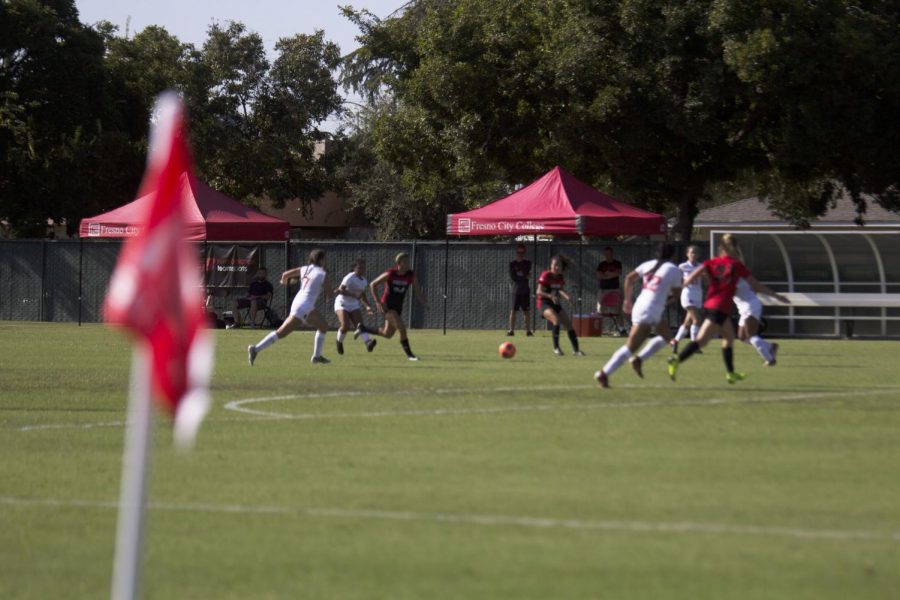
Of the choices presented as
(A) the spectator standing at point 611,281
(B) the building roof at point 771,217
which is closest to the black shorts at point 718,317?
(A) the spectator standing at point 611,281

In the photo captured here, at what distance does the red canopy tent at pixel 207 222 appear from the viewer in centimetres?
3659

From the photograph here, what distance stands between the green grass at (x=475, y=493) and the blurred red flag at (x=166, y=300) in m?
2.29

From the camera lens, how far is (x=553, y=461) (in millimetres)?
10945

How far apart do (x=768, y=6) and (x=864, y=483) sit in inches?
1067

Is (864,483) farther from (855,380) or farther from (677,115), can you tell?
(677,115)

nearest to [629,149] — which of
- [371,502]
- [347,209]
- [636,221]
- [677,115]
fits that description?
[677,115]

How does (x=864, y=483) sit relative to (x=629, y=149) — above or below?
below

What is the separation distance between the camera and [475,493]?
30.9 ft

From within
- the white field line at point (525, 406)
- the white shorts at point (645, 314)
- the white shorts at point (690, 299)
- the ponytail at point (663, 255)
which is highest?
the ponytail at point (663, 255)

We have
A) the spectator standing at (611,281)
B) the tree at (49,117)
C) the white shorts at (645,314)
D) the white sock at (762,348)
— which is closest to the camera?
the white shorts at (645,314)

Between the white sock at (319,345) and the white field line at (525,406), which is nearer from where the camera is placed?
the white field line at (525,406)

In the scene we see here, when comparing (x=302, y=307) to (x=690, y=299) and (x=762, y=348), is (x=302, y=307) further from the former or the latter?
(x=762, y=348)

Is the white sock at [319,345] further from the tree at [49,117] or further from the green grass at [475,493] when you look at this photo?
the tree at [49,117]

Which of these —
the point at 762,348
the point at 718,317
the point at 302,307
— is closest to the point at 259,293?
the point at 302,307
